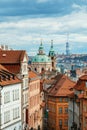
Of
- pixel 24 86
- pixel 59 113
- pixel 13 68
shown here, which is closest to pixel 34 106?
pixel 59 113

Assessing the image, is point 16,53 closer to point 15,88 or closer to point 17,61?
point 17,61

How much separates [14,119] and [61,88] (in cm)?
4237

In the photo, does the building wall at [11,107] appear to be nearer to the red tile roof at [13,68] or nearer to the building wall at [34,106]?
the red tile roof at [13,68]

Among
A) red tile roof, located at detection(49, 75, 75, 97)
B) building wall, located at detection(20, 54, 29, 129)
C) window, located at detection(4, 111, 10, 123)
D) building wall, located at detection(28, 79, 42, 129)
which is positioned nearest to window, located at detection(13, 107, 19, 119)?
window, located at detection(4, 111, 10, 123)

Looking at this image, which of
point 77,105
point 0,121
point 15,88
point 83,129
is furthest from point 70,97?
point 0,121

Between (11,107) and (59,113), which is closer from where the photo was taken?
(11,107)

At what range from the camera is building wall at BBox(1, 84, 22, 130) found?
65062 mm

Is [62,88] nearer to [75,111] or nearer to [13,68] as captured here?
[75,111]

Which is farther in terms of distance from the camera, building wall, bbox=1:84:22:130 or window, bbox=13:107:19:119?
window, bbox=13:107:19:119

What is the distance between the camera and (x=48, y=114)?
118m

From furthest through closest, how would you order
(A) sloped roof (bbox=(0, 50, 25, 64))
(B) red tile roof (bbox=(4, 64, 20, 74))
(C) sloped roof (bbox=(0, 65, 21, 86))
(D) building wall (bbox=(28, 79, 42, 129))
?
(D) building wall (bbox=(28, 79, 42, 129)), (A) sloped roof (bbox=(0, 50, 25, 64)), (B) red tile roof (bbox=(4, 64, 20, 74)), (C) sloped roof (bbox=(0, 65, 21, 86))

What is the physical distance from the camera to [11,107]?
68625 millimetres

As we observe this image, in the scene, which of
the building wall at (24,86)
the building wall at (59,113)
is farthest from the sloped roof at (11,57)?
the building wall at (59,113)

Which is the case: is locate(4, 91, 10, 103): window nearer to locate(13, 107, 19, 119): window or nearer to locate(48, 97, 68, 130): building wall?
locate(13, 107, 19, 119): window
